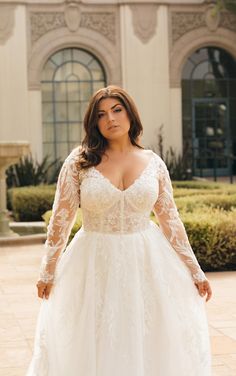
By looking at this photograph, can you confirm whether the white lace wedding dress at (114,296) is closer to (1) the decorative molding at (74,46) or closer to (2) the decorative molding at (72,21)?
(1) the decorative molding at (74,46)

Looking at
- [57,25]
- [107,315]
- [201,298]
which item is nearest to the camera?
[107,315]

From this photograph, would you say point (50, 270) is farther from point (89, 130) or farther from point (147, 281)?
point (89, 130)

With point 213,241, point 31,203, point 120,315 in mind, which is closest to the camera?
point 120,315

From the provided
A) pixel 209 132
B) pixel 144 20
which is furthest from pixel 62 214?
pixel 209 132

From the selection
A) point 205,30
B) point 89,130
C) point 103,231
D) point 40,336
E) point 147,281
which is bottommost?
point 40,336

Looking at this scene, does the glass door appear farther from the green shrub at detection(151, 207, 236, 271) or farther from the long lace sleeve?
the long lace sleeve

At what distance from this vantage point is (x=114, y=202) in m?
3.45

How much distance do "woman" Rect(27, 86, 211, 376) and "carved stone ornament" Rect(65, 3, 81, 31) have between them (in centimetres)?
1508

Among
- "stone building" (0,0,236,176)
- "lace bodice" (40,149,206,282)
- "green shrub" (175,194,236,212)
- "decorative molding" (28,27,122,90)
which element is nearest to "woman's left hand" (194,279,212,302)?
"lace bodice" (40,149,206,282)

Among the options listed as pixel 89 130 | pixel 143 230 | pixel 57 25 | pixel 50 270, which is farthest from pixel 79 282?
pixel 57 25

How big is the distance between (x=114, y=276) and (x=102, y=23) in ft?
51.0

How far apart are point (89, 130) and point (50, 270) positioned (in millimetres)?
658

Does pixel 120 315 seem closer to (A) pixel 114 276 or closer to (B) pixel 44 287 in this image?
(A) pixel 114 276

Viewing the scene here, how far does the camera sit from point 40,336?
137 inches
